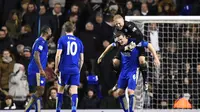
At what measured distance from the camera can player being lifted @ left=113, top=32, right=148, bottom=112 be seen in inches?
589

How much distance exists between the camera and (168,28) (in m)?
18.6

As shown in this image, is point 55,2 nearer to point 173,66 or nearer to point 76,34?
point 76,34

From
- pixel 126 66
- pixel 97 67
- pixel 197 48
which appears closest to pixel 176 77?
pixel 197 48

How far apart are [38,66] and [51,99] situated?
2.83 m

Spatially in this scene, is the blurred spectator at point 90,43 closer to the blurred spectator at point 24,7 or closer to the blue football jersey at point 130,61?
the blurred spectator at point 24,7

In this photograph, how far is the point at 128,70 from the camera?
49.7 feet

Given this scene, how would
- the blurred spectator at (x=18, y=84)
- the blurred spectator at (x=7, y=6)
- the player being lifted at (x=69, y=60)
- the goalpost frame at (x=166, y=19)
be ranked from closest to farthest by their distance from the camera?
the player being lifted at (x=69, y=60) → the goalpost frame at (x=166, y=19) → the blurred spectator at (x=18, y=84) → the blurred spectator at (x=7, y=6)

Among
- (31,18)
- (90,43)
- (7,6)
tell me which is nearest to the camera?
(90,43)

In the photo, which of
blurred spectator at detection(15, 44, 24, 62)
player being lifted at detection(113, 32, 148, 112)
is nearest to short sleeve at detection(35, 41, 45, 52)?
player being lifted at detection(113, 32, 148, 112)

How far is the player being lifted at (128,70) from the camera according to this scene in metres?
15.0

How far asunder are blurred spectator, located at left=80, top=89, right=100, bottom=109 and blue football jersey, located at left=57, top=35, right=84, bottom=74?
11.2 ft

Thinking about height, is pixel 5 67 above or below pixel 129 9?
below

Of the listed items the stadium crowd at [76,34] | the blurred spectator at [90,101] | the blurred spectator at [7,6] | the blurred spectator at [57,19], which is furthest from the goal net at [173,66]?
the blurred spectator at [7,6]

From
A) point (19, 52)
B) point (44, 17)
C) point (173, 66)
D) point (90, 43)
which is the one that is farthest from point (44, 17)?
point (173, 66)
